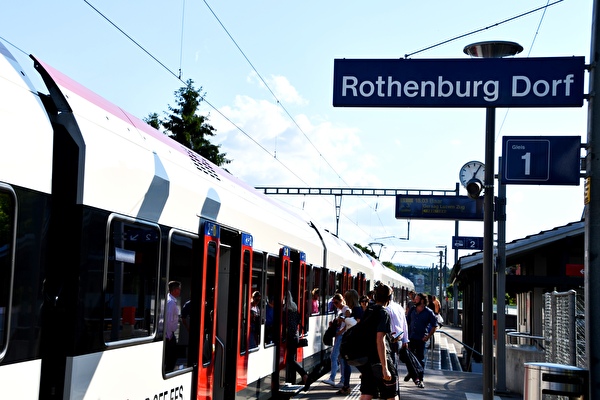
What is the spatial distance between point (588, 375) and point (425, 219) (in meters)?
23.5

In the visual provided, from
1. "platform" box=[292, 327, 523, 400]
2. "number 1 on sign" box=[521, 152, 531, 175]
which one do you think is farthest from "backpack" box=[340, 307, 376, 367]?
"platform" box=[292, 327, 523, 400]

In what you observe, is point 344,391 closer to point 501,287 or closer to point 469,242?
point 501,287

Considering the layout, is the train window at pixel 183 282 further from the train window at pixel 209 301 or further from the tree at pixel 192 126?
the tree at pixel 192 126

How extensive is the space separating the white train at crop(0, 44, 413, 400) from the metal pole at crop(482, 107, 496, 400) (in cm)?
293

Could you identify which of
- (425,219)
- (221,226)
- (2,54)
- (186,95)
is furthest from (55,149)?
(186,95)

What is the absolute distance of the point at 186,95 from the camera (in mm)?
56656

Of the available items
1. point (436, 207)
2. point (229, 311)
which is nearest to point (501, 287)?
point (229, 311)

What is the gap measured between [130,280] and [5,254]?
1.54 metres

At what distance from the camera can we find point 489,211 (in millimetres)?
10398

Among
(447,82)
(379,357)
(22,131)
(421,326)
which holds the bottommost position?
(379,357)

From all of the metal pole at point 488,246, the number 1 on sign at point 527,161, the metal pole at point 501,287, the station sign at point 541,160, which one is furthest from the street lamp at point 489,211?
the metal pole at point 501,287

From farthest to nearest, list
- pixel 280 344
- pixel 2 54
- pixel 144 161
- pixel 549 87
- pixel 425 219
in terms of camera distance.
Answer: pixel 425 219 → pixel 280 344 → pixel 549 87 → pixel 144 161 → pixel 2 54

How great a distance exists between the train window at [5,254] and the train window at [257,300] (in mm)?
5573

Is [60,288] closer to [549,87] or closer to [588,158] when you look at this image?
[588,158]
